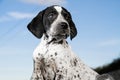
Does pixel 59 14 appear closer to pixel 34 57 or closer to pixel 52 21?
pixel 52 21

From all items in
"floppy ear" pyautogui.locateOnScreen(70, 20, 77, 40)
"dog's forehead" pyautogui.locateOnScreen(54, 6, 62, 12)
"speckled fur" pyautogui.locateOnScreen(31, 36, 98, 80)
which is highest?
"dog's forehead" pyautogui.locateOnScreen(54, 6, 62, 12)

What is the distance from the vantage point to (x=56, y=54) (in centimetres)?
1033

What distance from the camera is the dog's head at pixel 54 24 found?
1032cm

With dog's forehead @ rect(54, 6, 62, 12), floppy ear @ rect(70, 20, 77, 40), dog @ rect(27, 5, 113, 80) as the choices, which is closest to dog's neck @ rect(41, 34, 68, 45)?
dog @ rect(27, 5, 113, 80)

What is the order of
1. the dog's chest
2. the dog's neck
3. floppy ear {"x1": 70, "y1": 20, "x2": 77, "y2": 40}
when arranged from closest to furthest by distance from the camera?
1. the dog's chest
2. the dog's neck
3. floppy ear {"x1": 70, "y1": 20, "x2": 77, "y2": 40}

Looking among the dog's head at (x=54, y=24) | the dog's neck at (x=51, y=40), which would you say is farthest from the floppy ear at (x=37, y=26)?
the dog's neck at (x=51, y=40)

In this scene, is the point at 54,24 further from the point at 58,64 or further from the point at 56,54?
the point at 58,64

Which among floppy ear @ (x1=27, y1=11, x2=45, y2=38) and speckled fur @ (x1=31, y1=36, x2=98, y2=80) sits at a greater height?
floppy ear @ (x1=27, y1=11, x2=45, y2=38)

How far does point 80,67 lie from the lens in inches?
412

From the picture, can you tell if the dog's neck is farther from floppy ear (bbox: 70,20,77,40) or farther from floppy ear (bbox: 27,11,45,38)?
floppy ear (bbox: 70,20,77,40)

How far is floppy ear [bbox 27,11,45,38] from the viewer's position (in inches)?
421

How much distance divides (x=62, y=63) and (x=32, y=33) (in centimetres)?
111

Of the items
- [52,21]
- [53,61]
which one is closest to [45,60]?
[53,61]

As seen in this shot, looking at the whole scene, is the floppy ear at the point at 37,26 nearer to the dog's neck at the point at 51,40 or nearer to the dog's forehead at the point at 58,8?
the dog's neck at the point at 51,40
